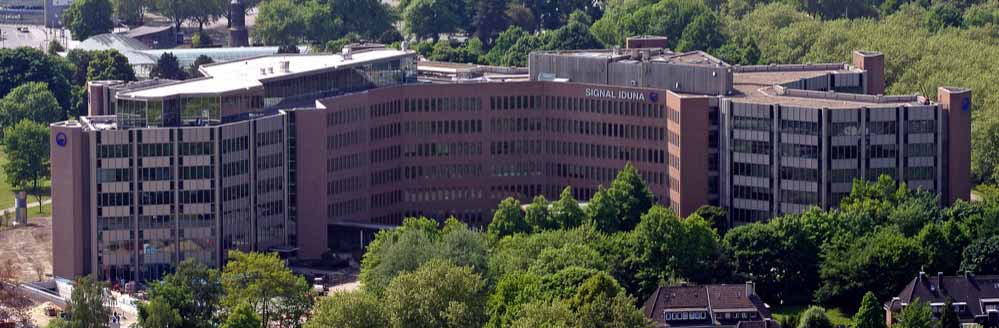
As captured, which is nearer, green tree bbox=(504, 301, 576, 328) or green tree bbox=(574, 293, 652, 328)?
green tree bbox=(504, 301, 576, 328)

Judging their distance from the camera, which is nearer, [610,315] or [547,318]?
[547,318]

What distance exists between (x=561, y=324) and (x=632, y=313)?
212 inches

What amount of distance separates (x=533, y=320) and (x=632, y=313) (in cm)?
643

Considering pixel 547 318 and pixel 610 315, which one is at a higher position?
pixel 547 318

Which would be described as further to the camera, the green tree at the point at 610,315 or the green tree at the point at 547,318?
the green tree at the point at 610,315

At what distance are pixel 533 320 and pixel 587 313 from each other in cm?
423

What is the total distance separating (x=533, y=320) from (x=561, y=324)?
189 cm

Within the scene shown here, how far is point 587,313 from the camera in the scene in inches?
7830

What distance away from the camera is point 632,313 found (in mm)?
198500

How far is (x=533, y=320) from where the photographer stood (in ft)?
644

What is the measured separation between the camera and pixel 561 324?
195375 mm

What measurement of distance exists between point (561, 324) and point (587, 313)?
3899mm
